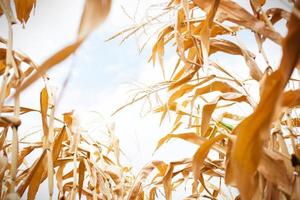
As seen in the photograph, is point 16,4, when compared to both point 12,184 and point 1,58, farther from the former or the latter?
point 12,184

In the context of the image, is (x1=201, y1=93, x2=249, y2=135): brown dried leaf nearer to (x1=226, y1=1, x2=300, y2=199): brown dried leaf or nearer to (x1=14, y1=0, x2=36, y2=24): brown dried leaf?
(x1=226, y1=1, x2=300, y2=199): brown dried leaf

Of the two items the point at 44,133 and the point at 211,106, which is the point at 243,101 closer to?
the point at 211,106

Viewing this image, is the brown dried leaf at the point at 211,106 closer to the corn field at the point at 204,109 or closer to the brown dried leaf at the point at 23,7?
the corn field at the point at 204,109

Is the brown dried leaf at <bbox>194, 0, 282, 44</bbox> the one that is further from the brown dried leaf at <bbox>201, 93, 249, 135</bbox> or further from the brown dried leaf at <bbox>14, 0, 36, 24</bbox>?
the brown dried leaf at <bbox>14, 0, 36, 24</bbox>

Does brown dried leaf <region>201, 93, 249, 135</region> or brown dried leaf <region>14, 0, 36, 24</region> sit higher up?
brown dried leaf <region>14, 0, 36, 24</region>

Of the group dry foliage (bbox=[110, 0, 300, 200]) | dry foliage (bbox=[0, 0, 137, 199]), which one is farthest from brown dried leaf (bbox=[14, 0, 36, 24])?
dry foliage (bbox=[110, 0, 300, 200])

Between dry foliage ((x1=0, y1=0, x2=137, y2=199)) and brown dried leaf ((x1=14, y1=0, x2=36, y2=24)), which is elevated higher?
brown dried leaf ((x1=14, y1=0, x2=36, y2=24))

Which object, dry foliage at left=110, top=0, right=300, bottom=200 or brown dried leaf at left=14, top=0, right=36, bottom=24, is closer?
dry foliage at left=110, top=0, right=300, bottom=200

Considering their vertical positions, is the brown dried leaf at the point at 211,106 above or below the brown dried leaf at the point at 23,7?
below

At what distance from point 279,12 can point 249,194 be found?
0.31 meters

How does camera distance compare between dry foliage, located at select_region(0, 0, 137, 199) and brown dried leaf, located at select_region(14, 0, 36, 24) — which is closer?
dry foliage, located at select_region(0, 0, 137, 199)

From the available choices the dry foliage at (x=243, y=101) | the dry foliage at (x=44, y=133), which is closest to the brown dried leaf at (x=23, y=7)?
the dry foliage at (x=44, y=133)

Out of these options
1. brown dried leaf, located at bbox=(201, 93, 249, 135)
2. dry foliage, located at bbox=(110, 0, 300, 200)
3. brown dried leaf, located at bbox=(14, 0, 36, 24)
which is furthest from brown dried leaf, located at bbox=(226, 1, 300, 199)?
brown dried leaf, located at bbox=(14, 0, 36, 24)

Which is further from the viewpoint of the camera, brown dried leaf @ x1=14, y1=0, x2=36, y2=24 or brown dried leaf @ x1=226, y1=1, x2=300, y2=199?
brown dried leaf @ x1=14, y1=0, x2=36, y2=24
